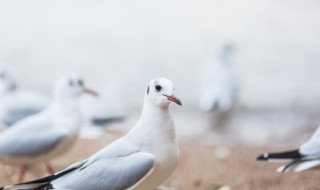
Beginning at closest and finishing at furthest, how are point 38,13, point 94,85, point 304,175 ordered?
point 304,175 → point 94,85 → point 38,13

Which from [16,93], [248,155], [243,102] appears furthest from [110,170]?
[243,102]

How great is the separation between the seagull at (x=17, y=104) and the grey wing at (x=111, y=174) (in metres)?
2.15

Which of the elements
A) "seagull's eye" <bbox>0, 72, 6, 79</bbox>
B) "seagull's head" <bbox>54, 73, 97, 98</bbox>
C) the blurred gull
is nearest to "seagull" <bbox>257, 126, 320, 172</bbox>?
"seagull's head" <bbox>54, 73, 97, 98</bbox>

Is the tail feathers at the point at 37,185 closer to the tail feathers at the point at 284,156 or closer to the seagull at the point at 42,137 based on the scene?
the tail feathers at the point at 284,156

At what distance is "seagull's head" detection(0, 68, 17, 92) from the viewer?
5.16 m

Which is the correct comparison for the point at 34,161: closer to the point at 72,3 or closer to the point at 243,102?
the point at 243,102

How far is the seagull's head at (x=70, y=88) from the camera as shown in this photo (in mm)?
3896

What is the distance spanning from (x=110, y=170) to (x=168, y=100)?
0.28 metres

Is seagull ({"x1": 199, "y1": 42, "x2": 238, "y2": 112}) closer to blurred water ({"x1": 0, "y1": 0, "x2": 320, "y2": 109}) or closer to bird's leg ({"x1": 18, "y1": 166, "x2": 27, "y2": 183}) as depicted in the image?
blurred water ({"x1": 0, "y1": 0, "x2": 320, "y2": 109})

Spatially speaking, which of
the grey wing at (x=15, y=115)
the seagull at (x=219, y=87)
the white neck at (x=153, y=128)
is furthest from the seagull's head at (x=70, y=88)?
the seagull at (x=219, y=87)

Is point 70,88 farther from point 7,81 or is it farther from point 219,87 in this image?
point 219,87

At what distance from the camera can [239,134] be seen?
543 cm

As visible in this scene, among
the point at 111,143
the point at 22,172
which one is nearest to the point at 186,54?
the point at 22,172

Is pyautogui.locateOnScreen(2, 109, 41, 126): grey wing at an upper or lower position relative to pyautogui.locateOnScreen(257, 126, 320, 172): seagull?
upper
